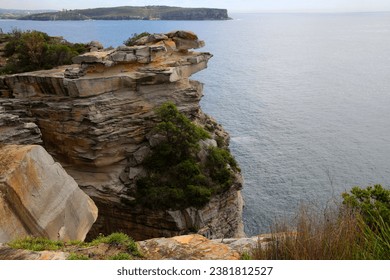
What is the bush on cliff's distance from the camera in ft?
81.9

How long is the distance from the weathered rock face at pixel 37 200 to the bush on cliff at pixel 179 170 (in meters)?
11.9

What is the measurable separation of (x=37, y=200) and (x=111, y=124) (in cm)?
1384

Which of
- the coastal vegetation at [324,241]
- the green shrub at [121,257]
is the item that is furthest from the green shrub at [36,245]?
the coastal vegetation at [324,241]

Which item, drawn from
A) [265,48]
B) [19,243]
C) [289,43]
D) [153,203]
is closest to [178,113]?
[153,203]

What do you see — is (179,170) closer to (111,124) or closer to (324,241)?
(111,124)

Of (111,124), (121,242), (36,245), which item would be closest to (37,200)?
(36,245)

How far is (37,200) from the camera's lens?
11.8 meters

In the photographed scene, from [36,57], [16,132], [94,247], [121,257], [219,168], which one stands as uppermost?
[36,57]

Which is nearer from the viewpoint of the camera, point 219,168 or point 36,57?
point 219,168

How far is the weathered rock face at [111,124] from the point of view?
24656 mm

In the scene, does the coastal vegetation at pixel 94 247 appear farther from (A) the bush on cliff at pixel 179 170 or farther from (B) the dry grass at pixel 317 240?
(A) the bush on cliff at pixel 179 170

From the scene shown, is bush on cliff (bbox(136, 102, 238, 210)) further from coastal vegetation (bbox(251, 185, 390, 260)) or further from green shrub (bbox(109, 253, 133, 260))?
coastal vegetation (bbox(251, 185, 390, 260))

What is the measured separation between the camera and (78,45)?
3641cm

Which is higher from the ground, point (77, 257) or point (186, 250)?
point (77, 257)
